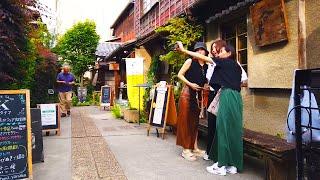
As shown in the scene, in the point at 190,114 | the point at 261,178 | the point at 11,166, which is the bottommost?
the point at 261,178

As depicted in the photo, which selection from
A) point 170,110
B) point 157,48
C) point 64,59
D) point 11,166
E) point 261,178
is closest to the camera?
point 11,166

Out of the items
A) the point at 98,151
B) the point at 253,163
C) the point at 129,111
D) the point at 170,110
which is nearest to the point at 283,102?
the point at 253,163

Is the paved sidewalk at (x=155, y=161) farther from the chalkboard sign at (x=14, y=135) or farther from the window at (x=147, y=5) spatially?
the window at (x=147, y=5)

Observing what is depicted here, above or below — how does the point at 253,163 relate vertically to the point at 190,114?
below

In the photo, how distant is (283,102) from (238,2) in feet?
7.64

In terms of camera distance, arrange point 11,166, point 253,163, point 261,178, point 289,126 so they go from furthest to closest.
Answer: point 253,163 < point 261,178 < point 11,166 < point 289,126

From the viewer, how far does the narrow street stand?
541 centimetres

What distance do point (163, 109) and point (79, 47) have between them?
68.7ft

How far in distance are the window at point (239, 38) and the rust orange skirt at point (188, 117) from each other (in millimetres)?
1985

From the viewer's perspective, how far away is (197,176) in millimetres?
5336

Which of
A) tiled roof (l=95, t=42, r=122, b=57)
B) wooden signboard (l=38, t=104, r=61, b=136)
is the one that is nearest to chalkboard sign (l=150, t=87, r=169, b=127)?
wooden signboard (l=38, t=104, r=61, b=136)

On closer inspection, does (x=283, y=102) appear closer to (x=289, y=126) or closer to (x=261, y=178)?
(x=261, y=178)

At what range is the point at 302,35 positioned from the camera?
5.77 m

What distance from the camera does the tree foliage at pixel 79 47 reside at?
89.1 ft
